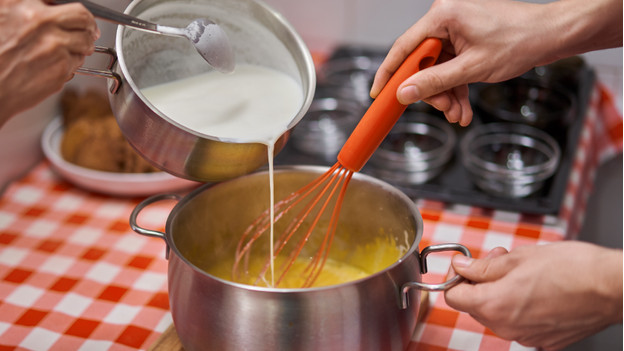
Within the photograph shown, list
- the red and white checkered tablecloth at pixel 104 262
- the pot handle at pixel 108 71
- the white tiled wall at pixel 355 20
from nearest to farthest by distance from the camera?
the pot handle at pixel 108 71 < the red and white checkered tablecloth at pixel 104 262 < the white tiled wall at pixel 355 20

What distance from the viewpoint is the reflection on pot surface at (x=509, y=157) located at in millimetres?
1016

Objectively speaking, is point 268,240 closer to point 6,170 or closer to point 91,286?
point 91,286

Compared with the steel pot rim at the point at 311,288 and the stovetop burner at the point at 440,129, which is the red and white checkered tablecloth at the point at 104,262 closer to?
the stovetop burner at the point at 440,129

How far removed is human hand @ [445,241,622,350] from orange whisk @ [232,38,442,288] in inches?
6.6

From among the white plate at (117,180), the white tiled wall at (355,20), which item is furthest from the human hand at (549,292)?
the white tiled wall at (355,20)

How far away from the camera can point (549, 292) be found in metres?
0.53

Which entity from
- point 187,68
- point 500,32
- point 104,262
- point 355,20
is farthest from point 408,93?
point 355,20

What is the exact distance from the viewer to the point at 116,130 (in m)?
1.04

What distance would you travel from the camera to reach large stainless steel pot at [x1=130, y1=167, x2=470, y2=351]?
1.80ft

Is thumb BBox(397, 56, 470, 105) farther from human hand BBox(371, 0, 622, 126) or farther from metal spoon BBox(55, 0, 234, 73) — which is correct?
metal spoon BBox(55, 0, 234, 73)

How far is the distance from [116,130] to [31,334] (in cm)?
39

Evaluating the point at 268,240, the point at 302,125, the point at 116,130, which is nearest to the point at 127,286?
the point at 268,240

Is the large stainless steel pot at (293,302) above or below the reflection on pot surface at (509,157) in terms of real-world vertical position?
above

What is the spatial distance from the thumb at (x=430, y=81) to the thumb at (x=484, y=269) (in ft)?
0.56
